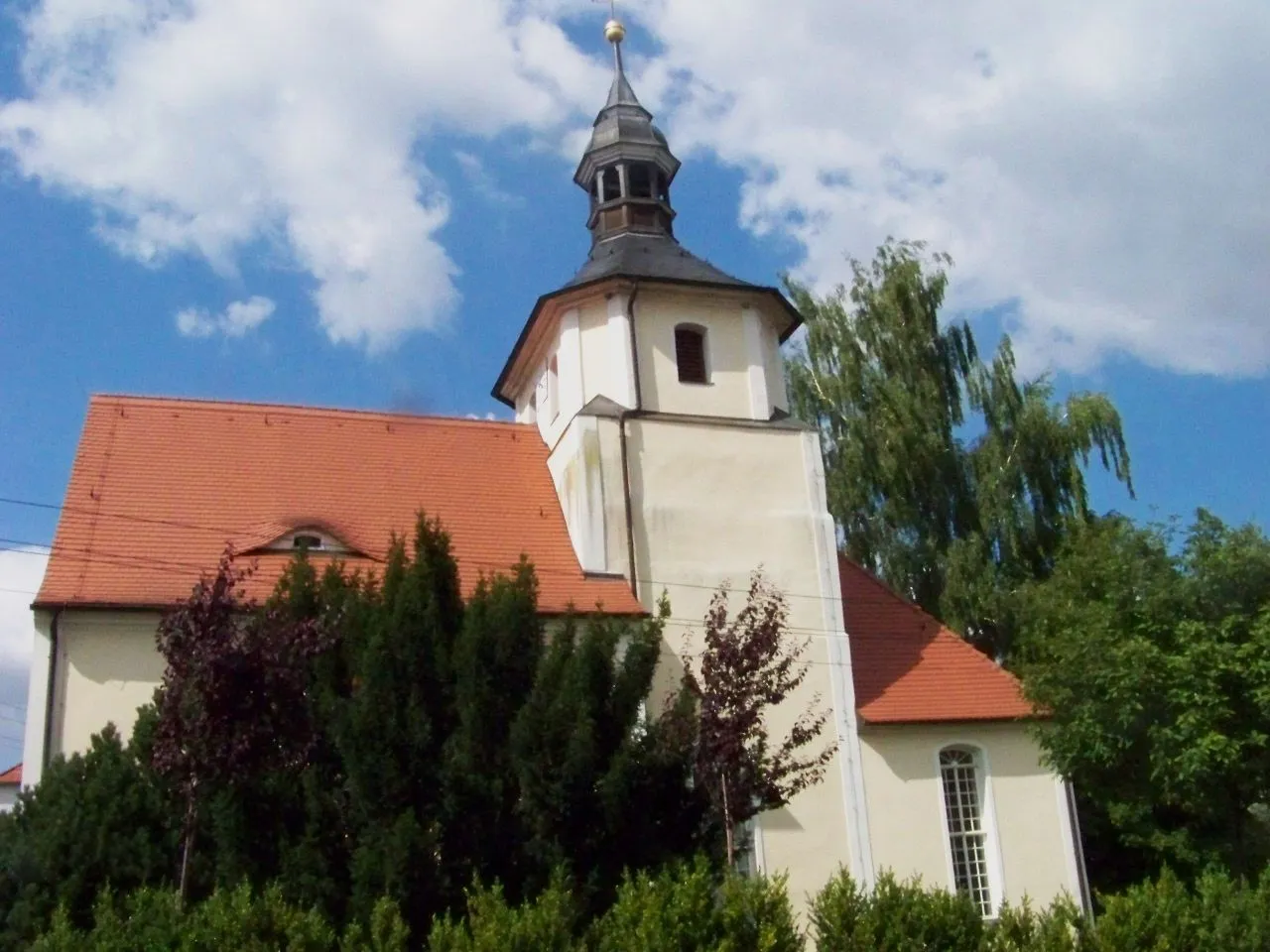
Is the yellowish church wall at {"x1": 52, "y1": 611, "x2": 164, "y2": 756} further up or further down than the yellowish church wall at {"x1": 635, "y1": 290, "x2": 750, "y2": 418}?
further down

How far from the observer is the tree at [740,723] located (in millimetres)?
12016

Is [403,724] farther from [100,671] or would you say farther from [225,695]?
[100,671]

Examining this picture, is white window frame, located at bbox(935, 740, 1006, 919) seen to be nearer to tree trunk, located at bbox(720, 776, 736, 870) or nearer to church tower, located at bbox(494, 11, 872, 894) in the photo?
church tower, located at bbox(494, 11, 872, 894)

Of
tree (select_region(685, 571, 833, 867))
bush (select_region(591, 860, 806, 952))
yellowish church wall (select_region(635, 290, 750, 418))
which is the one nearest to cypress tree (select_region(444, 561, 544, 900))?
bush (select_region(591, 860, 806, 952))

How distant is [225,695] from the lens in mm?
10625

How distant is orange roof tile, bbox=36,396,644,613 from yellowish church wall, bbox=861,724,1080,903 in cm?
427

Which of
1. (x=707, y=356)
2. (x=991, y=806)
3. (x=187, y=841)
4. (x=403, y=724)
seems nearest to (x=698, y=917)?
(x=403, y=724)

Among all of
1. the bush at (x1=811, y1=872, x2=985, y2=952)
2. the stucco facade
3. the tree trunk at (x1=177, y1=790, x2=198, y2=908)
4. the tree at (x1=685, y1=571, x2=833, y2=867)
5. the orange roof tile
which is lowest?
the bush at (x1=811, y1=872, x2=985, y2=952)

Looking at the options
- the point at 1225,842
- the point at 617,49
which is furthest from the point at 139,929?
the point at 617,49

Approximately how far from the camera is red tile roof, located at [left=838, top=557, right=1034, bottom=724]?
17422 mm

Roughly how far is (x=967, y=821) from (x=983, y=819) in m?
0.22

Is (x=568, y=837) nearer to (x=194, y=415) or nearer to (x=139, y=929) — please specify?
(x=139, y=929)

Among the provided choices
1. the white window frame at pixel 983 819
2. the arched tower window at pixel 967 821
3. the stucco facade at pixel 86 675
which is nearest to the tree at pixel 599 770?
the stucco facade at pixel 86 675

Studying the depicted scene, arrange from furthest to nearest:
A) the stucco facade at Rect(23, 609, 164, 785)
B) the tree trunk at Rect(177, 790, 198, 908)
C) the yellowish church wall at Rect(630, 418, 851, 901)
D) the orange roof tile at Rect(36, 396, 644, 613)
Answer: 1. the yellowish church wall at Rect(630, 418, 851, 901)
2. the orange roof tile at Rect(36, 396, 644, 613)
3. the stucco facade at Rect(23, 609, 164, 785)
4. the tree trunk at Rect(177, 790, 198, 908)
